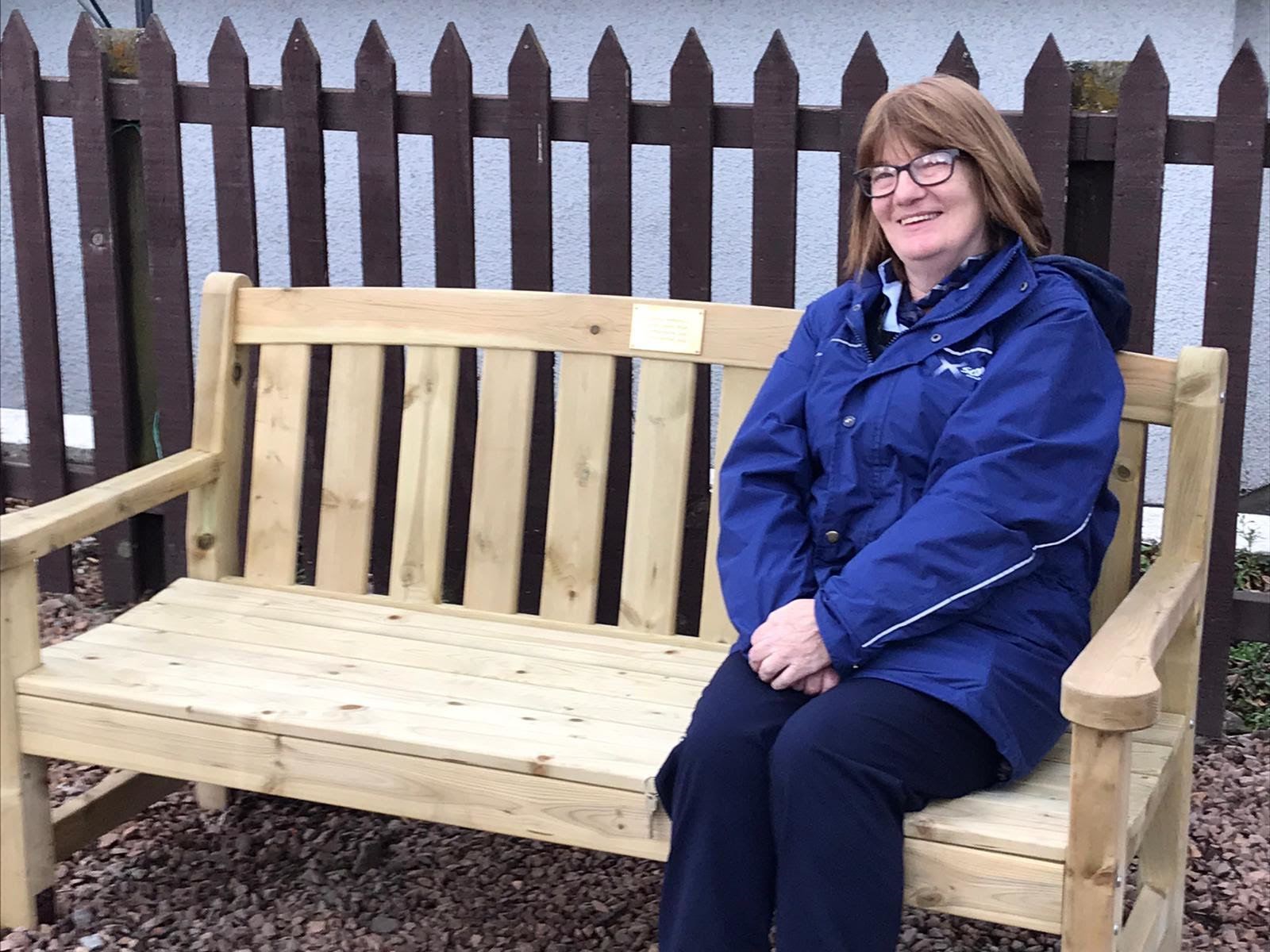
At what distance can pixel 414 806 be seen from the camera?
253 centimetres

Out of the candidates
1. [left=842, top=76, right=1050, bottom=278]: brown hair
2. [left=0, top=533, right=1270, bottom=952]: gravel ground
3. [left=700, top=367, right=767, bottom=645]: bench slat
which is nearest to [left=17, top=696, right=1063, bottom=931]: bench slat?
[left=0, top=533, right=1270, bottom=952]: gravel ground

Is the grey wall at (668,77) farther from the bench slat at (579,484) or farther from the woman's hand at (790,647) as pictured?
the woman's hand at (790,647)

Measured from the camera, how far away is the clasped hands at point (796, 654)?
2.33 m

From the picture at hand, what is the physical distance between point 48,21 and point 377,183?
3.36m

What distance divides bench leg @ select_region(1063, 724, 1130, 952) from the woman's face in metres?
0.81

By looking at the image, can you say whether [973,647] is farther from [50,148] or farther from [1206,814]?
[50,148]

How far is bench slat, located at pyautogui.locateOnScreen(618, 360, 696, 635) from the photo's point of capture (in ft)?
9.75

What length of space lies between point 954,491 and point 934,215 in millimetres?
465

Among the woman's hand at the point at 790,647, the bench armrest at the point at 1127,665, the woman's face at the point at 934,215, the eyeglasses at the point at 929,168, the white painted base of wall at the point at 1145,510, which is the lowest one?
the white painted base of wall at the point at 1145,510

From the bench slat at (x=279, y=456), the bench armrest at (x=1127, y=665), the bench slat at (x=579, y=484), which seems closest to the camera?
the bench armrest at (x=1127, y=665)

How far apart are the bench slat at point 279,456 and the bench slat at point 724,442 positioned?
2.94 ft

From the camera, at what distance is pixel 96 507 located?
2.97m

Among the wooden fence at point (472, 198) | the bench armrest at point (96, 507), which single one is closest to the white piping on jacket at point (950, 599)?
the wooden fence at point (472, 198)

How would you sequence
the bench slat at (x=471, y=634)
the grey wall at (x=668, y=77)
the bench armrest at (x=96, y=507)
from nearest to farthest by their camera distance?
the bench armrest at (x=96, y=507) → the bench slat at (x=471, y=634) → the grey wall at (x=668, y=77)
